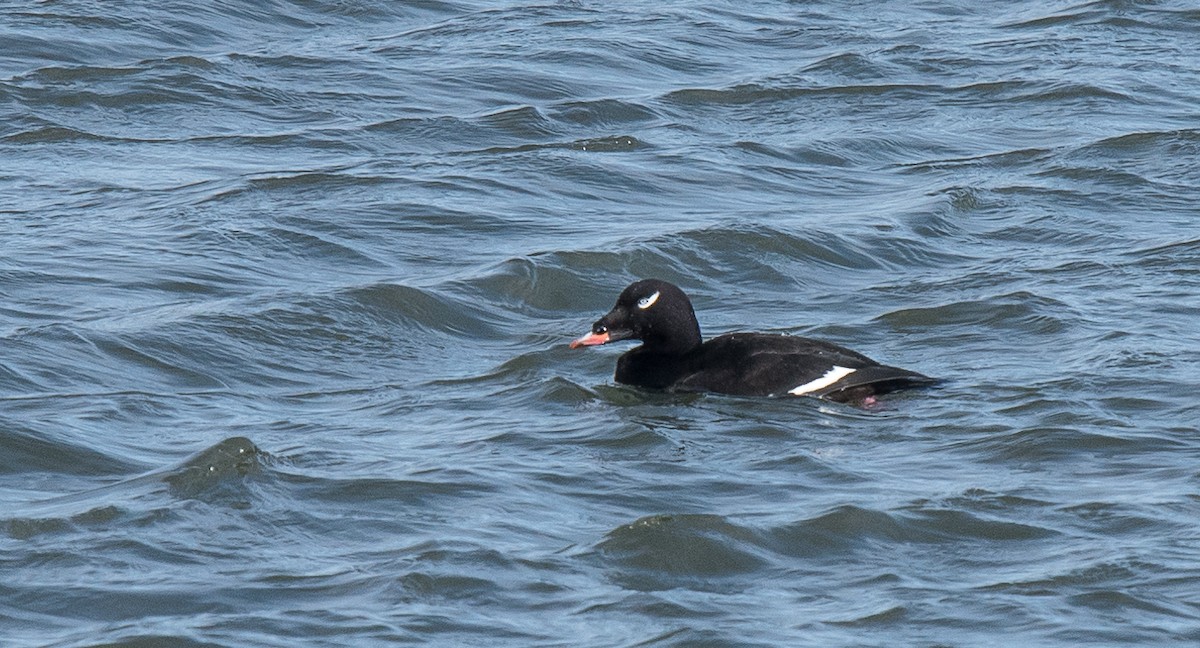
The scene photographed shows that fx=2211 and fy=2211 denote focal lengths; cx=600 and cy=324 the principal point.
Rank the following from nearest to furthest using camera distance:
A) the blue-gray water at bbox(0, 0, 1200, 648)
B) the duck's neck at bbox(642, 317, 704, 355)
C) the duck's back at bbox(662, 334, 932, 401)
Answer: the blue-gray water at bbox(0, 0, 1200, 648) < the duck's back at bbox(662, 334, 932, 401) < the duck's neck at bbox(642, 317, 704, 355)

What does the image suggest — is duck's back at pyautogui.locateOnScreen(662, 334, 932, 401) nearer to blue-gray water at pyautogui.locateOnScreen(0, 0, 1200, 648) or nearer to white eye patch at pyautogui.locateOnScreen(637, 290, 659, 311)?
blue-gray water at pyautogui.locateOnScreen(0, 0, 1200, 648)

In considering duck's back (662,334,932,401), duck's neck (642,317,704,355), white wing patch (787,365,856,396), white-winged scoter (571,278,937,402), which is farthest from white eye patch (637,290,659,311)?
white wing patch (787,365,856,396)

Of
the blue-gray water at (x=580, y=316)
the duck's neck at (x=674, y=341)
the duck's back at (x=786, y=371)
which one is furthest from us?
the duck's neck at (x=674, y=341)

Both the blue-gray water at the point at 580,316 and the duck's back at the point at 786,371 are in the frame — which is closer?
the blue-gray water at the point at 580,316

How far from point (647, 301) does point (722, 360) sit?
1.77 ft

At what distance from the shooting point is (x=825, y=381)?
29.2 feet

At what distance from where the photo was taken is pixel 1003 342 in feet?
32.2

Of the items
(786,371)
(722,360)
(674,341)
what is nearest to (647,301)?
(674,341)

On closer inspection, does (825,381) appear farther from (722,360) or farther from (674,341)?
(674,341)

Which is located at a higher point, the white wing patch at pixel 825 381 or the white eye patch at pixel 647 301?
the white eye patch at pixel 647 301

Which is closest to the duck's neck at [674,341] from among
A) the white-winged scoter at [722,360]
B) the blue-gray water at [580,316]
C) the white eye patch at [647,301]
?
the white-winged scoter at [722,360]

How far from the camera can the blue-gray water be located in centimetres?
659

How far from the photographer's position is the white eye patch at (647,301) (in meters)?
9.58

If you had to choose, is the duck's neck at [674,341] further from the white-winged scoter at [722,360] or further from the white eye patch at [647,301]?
the white eye patch at [647,301]
